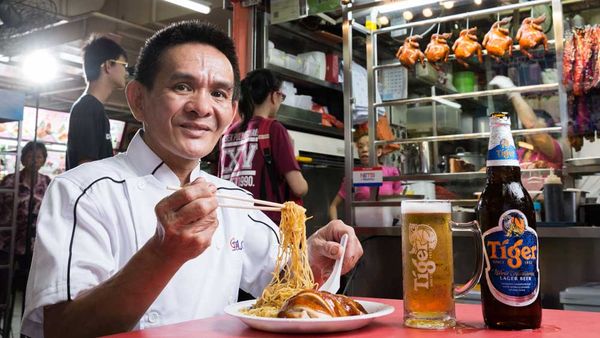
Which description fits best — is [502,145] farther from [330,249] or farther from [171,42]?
[171,42]

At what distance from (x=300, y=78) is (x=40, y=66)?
4654 millimetres

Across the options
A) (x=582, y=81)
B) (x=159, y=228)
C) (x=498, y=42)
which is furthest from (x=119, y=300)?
(x=498, y=42)

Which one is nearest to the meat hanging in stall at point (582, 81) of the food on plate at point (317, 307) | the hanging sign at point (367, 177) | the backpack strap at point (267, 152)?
the hanging sign at point (367, 177)

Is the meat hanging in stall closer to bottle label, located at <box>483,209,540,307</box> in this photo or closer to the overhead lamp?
bottle label, located at <box>483,209,540,307</box>

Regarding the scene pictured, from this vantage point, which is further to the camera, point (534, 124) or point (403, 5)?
point (403, 5)

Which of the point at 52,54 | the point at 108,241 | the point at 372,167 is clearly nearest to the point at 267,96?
the point at 372,167

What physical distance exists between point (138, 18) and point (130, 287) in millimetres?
6348

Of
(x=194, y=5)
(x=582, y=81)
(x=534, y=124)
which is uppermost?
(x=194, y=5)

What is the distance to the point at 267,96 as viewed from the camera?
11.9 feet

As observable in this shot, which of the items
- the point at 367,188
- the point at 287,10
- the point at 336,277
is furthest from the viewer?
the point at 287,10

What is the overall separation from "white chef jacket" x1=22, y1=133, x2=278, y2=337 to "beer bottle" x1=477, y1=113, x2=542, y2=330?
0.77m

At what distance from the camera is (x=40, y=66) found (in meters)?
7.94

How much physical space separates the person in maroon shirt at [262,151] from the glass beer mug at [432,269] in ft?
7.90

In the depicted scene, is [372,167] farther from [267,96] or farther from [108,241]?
[108,241]
